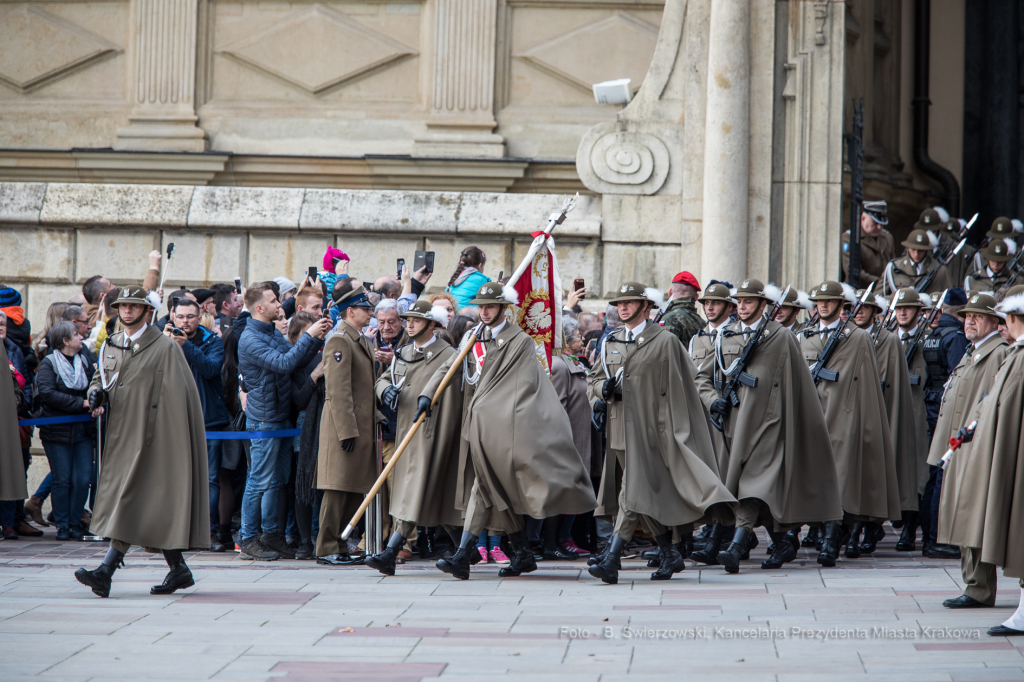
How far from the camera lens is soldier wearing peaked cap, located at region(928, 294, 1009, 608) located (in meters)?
7.39

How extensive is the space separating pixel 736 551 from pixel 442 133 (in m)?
8.17

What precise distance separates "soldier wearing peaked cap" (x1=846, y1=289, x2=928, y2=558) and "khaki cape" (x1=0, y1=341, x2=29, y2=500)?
252 inches

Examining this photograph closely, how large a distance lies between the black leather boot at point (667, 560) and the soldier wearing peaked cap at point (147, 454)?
287 centimetres

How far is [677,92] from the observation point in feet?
43.3

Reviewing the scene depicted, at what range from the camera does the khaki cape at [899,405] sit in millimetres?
10516

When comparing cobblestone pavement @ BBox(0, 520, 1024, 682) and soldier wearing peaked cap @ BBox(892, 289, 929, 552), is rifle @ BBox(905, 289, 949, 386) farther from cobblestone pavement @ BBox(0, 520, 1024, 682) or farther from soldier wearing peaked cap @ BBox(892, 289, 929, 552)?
cobblestone pavement @ BBox(0, 520, 1024, 682)

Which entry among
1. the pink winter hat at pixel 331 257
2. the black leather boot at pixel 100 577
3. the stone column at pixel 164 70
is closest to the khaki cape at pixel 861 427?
the pink winter hat at pixel 331 257

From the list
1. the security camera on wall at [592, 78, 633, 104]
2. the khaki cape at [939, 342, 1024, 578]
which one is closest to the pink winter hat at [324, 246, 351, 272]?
the security camera on wall at [592, 78, 633, 104]

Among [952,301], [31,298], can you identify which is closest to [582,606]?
[952,301]

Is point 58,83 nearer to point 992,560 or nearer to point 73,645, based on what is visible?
point 73,645

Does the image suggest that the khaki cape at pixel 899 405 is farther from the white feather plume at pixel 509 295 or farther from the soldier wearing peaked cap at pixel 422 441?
the soldier wearing peaked cap at pixel 422 441

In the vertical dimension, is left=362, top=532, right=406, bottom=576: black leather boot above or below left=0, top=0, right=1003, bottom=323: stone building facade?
below

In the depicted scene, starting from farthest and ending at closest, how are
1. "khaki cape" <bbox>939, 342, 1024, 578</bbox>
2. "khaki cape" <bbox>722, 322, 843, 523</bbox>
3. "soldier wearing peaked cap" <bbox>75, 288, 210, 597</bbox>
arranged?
"khaki cape" <bbox>722, 322, 843, 523</bbox> < "soldier wearing peaked cap" <bbox>75, 288, 210, 597</bbox> < "khaki cape" <bbox>939, 342, 1024, 578</bbox>

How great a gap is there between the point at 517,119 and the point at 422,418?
25.2 ft
